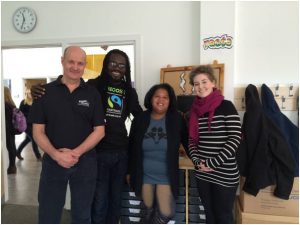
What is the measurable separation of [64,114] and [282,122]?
177 cm

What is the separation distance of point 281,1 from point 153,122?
1639mm

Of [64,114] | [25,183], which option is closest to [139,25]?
[64,114]

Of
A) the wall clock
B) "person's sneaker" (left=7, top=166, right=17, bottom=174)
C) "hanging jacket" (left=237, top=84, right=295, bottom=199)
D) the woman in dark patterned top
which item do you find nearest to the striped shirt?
the woman in dark patterned top

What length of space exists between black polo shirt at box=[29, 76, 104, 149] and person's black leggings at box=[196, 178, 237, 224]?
0.86 metres

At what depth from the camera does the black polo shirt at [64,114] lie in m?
1.59

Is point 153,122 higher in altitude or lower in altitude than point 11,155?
higher

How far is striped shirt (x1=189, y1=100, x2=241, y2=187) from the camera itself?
5.42 ft

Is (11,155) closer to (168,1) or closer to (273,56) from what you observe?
(168,1)

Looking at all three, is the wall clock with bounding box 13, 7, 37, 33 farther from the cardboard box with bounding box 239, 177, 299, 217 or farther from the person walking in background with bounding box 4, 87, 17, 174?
the cardboard box with bounding box 239, 177, 299, 217

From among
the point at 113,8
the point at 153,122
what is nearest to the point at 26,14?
the point at 113,8

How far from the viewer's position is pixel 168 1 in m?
2.60

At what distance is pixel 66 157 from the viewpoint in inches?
61.7

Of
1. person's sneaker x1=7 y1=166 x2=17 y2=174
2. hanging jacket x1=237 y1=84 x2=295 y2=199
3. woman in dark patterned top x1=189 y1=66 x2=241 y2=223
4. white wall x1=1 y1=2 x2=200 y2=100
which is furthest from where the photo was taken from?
person's sneaker x1=7 y1=166 x2=17 y2=174

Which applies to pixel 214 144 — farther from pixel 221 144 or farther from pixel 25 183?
pixel 25 183
